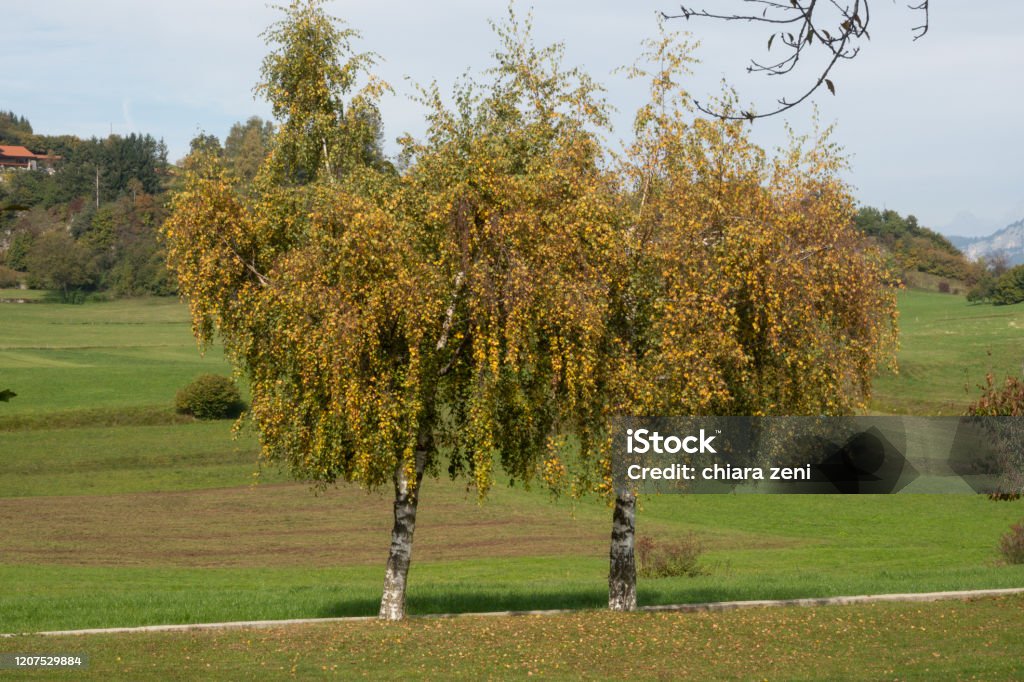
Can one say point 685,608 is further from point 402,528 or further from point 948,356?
point 948,356

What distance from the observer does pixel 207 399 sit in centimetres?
6862

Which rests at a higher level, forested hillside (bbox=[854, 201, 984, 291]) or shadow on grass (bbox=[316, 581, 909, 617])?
forested hillside (bbox=[854, 201, 984, 291])

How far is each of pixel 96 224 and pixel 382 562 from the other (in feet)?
448

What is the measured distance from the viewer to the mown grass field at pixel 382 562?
20656 millimetres

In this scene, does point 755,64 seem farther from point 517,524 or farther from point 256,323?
point 517,524

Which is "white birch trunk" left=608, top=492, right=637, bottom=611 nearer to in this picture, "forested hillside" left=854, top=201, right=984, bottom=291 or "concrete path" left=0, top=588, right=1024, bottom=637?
"concrete path" left=0, top=588, right=1024, bottom=637

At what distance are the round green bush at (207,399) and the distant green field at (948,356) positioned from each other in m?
42.1

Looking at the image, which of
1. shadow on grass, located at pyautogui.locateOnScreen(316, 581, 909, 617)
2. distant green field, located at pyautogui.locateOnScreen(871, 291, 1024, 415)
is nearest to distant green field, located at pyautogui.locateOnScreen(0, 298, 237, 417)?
shadow on grass, located at pyautogui.locateOnScreen(316, 581, 909, 617)

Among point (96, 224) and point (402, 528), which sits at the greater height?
point (96, 224)

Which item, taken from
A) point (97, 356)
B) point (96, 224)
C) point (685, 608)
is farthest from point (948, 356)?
point (96, 224)

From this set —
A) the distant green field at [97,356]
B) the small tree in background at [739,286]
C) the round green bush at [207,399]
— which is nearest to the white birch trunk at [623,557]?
the small tree in background at [739,286]

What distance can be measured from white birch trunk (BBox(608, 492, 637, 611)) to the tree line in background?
109 metres

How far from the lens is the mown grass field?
67.8ft

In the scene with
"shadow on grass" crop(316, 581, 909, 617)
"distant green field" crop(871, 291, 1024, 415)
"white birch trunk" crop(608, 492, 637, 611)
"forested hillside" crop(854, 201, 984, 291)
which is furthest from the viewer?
"forested hillside" crop(854, 201, 984, 291)
